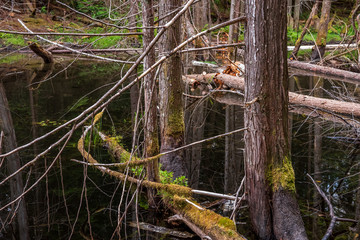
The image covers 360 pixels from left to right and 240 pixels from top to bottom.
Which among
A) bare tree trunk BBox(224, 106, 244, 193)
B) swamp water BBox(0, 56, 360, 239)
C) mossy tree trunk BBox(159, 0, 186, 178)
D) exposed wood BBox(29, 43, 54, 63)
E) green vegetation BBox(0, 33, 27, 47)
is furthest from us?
green vegetation BBox(0, 33, 27, 47)

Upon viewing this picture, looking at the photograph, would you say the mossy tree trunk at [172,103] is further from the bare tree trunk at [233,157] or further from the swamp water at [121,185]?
the bare tree trunk at [233,157]

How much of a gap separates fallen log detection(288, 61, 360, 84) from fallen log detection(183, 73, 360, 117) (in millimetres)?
3760

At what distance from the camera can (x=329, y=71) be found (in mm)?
14031

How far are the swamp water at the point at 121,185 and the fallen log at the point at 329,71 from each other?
1.27m

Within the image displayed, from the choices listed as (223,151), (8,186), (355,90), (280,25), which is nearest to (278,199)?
(280,25)

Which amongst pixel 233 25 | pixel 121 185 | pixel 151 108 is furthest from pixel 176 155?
pixel 233 25

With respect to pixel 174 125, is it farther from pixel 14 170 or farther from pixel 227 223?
pixel 14 170

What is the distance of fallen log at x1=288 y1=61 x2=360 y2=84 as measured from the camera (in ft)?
42.4

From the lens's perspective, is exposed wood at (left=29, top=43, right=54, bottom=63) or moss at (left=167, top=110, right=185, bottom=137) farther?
exposed wood at (left=29, top=43, right=54, bottom=63)

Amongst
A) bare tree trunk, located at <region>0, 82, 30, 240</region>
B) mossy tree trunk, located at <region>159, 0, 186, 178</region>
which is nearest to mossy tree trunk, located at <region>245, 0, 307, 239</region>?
mossy tree trunk, located at <region>159, 0, 186, 178</region>

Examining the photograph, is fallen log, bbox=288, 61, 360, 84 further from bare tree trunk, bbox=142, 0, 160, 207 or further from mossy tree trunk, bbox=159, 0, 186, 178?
bare tree trunk, bbox=142, 0, 160, 207

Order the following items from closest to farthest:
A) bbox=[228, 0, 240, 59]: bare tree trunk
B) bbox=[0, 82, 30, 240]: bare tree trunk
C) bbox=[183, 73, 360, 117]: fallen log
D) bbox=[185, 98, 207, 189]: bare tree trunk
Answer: bbox=[0, 82, 30, 240]: bare tree trunk < bbox=[185, 98, 207, 189]: bare tree trunk < bbox=[183, 73, 360, 117]: fallen log < bbox=[228, 0, 240, 59]: bare tree trunk

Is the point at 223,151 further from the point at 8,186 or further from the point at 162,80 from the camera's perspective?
the point at 8,186

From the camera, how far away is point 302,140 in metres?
8.06
